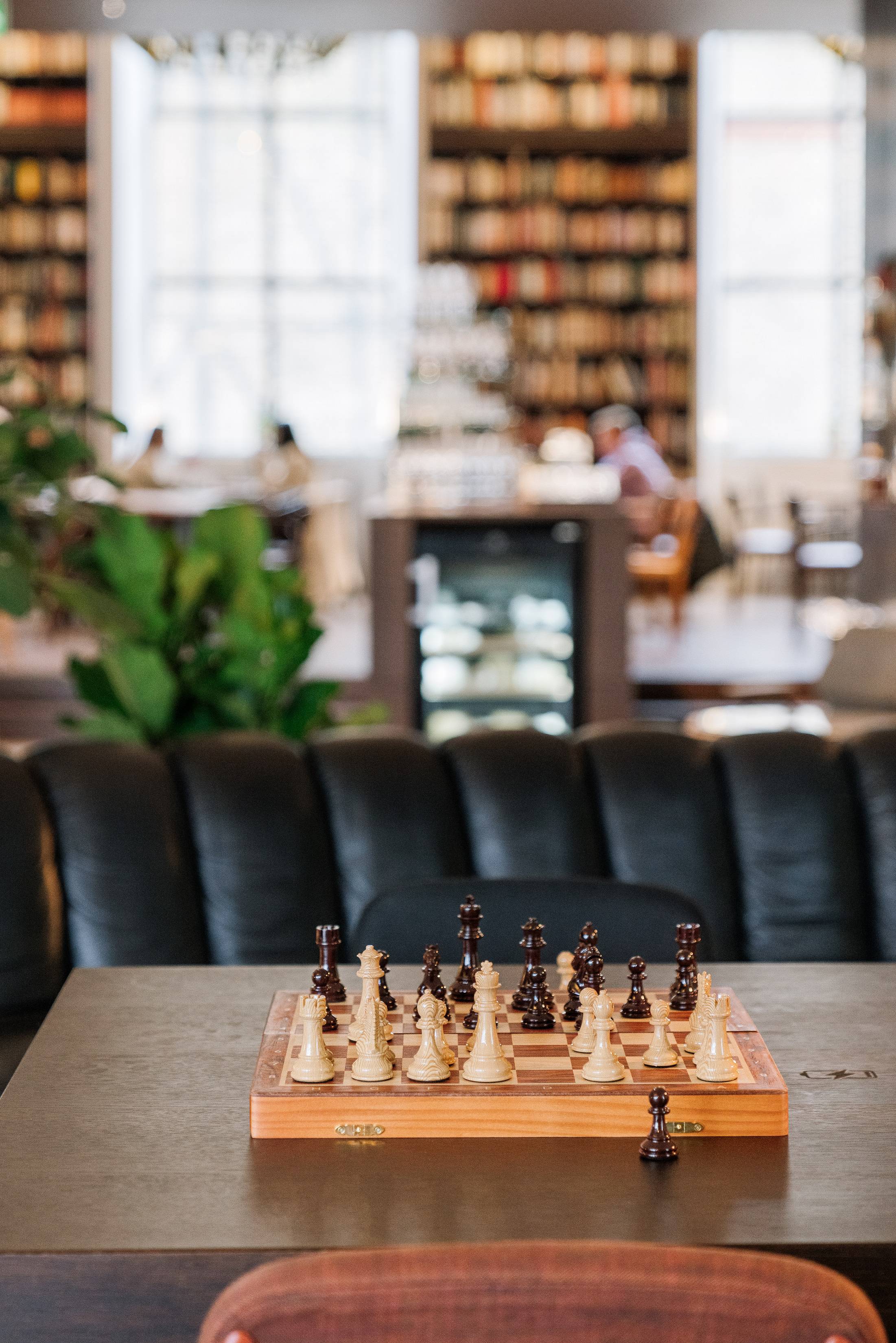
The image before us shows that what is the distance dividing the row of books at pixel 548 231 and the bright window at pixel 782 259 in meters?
0.38

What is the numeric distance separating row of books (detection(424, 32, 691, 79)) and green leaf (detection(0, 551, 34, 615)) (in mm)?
9484

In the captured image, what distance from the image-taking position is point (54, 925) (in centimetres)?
217

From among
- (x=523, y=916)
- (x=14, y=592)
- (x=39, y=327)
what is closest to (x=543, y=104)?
(x=39, y=327)

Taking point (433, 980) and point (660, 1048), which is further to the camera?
point (433, 980)

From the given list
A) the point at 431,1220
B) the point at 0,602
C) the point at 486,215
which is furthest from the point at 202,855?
the point at 486,215

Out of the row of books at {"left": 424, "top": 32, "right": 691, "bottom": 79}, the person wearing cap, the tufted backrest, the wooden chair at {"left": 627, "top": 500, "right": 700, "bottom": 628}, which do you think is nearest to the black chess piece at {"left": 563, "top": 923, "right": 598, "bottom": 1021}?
the tufted backrest

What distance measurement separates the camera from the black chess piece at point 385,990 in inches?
52.3

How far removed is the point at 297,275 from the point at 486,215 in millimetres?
1510

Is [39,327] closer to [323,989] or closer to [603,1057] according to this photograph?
[323,989]

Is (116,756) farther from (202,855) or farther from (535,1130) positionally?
(535,1130)

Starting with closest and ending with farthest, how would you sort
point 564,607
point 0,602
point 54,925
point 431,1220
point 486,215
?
point 431,1220, point 54,925, point 0,602, point 564,607, point 486,215

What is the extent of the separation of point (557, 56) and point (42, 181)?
3.67m

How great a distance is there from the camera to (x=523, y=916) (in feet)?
6.01

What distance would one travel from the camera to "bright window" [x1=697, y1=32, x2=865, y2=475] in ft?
38.1
